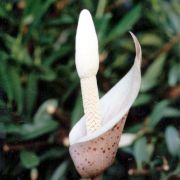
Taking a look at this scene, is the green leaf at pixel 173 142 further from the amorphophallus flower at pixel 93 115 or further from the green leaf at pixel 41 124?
the amorphophallus flower at pixel 93 115

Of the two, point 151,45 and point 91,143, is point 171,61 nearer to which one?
point 151,45

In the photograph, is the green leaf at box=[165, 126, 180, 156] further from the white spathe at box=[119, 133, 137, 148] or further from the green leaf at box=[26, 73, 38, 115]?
the green leaf at box=[26, 73, 38, 115]

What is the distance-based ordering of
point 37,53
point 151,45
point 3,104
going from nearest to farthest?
point 3,104
point 37,53
point 151,45

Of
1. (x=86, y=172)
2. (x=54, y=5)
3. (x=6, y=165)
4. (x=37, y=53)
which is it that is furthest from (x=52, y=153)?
(x=86, y=172)

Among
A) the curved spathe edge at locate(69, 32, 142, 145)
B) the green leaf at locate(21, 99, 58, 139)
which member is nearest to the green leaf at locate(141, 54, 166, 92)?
the green leaf at locate(21, 99, 58, 139)

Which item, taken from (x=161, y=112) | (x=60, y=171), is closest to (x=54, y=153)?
(x=60, y=171)
